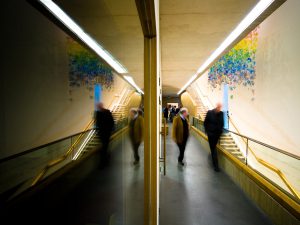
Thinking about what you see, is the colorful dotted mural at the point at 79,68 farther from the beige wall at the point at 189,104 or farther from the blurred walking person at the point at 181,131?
the beige wall at the point at 189,104

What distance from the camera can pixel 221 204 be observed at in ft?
10.0

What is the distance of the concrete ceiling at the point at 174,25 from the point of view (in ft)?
3.78

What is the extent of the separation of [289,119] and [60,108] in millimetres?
6649

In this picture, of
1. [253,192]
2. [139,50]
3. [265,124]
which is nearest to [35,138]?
[139,50]

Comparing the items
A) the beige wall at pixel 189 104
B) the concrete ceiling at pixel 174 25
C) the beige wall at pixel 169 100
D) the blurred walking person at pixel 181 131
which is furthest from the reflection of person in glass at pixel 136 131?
the beige wall at pixel 169 100

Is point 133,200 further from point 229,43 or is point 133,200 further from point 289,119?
point 289,119

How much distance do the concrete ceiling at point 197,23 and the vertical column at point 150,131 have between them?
1202mm

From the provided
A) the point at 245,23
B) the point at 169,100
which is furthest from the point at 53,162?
the point at 169,100

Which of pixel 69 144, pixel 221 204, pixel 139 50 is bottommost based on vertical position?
pixel 221 204

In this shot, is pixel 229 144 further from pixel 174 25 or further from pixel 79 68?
pixel 79 68

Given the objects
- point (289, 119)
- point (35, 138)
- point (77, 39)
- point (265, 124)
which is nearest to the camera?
point (35, 138)

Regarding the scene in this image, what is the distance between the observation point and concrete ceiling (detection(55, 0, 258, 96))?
1.15 m

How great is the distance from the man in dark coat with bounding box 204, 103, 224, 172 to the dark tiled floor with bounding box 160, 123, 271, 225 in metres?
0.35

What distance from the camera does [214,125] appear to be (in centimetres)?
475
